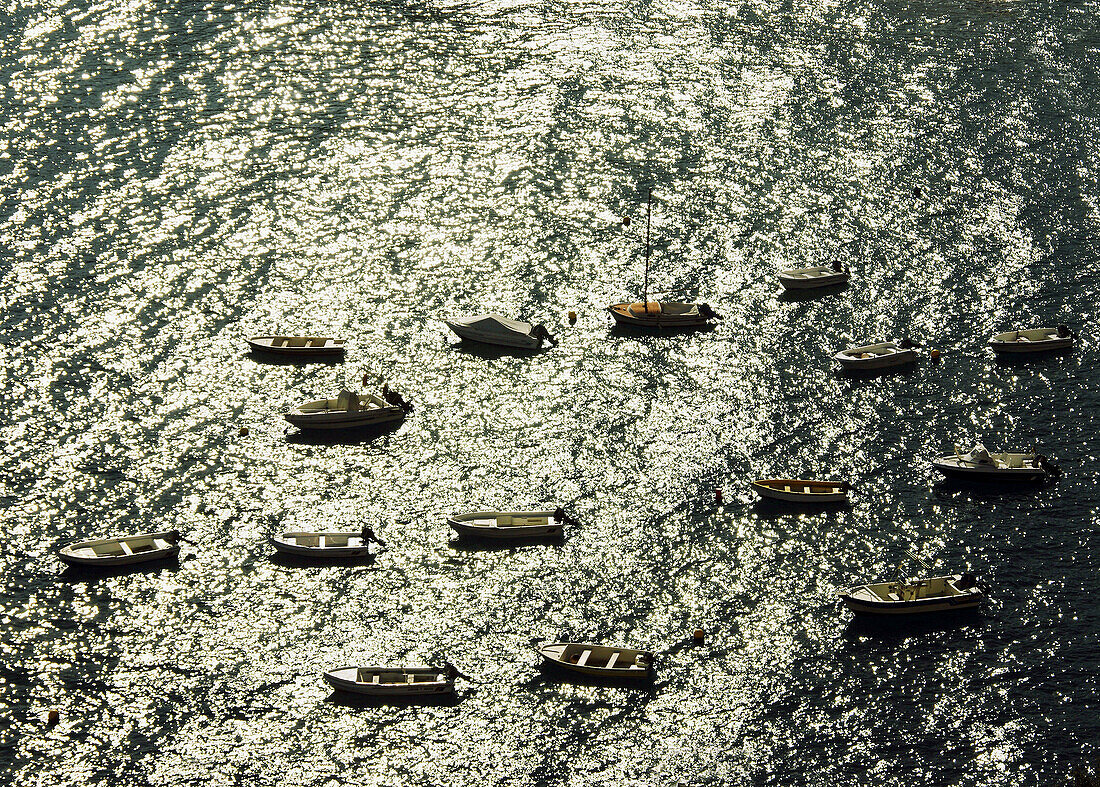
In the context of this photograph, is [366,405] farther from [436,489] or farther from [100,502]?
[100,502]

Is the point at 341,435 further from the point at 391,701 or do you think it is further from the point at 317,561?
the point at 391,701

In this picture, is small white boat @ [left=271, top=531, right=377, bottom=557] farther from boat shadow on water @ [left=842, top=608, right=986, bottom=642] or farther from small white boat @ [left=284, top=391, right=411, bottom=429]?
boat shadow on water @ [left=842, top=608, right=986, bottom=642]

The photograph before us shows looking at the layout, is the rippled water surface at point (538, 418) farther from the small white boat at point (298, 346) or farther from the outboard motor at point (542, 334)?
the small white boat at point (298, 346)

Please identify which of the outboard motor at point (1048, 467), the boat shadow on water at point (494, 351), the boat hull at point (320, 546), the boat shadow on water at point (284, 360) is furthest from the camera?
the boat shadow on water at point (494, 351)

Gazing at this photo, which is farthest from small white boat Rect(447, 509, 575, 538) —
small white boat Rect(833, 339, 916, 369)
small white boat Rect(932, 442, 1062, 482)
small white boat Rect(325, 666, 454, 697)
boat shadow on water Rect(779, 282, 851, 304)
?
boat shadow on water Rect(779, 282, 851, 304)

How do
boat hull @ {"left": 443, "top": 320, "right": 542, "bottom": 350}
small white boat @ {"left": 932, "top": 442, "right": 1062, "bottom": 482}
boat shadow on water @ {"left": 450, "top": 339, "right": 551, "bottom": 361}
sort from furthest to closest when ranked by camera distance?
1. boat shadow on water @ {"left": 450, "top": 339, "right": 551, "bottom": 361}
2. boat hull @ {"left": 443, "top": 320, "right": 542, "bottom": 350}
3. small white boat @ {"left": 932, "top": 442, "right": 1062, "bottom": 482}

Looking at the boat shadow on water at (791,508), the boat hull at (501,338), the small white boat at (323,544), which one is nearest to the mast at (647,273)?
the boat hull at (501,338)
